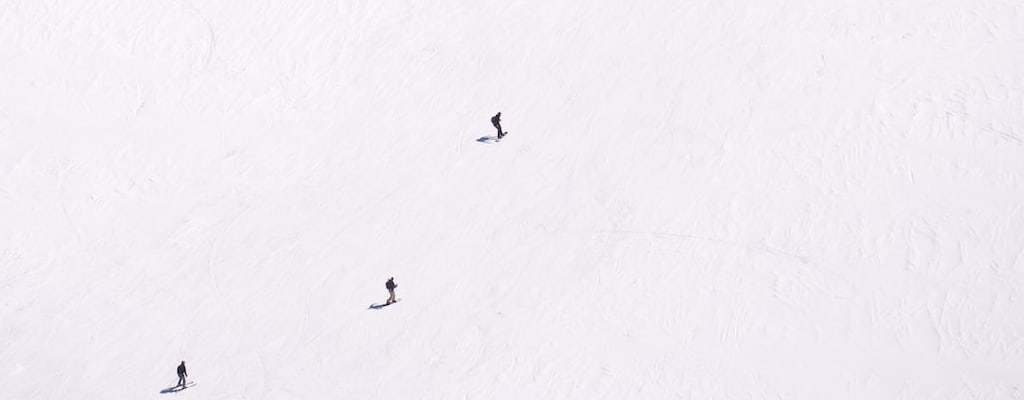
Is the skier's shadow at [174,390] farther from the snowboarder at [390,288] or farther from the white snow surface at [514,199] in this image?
the snowboarder at [390,288]

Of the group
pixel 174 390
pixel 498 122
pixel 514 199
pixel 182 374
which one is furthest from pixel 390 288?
pixel 498 122

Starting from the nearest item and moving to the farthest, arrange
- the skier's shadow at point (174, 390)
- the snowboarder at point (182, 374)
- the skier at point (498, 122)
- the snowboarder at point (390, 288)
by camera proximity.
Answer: the snowboarder at point (182, 374) < the skier's shadow at point (174, 390) < the snowboarder at point (390, 288) < the skier at point (498, 122)

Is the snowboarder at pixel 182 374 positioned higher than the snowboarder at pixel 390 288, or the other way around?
the snowboarder at pixel 182 374

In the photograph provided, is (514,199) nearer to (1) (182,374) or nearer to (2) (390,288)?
(2) (390,288)

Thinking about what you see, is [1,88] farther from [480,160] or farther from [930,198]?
[930,198]

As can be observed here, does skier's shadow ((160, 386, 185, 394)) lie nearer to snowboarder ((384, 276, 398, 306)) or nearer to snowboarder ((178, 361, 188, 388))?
snowboarder ((178, 361, 188, 388))

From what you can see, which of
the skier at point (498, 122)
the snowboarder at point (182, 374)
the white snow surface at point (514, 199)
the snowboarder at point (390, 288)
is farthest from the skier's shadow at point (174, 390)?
the skier at point (498, 122)

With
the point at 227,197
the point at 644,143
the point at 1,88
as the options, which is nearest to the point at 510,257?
the point at 644,143

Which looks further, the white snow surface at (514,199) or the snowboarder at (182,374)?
the white snow surface at (514,199)

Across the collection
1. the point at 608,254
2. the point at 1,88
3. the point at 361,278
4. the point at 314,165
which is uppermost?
the point at 1,88
